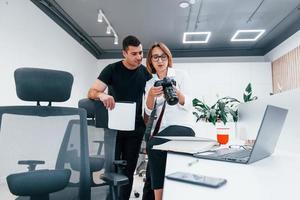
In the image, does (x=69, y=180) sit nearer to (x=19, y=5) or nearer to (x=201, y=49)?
(x=19, y=5)

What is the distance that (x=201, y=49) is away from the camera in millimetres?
6180

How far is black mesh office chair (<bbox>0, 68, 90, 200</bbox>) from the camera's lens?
116 cm

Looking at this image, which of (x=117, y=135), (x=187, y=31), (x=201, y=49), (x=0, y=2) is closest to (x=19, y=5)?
(x=0, y=2)

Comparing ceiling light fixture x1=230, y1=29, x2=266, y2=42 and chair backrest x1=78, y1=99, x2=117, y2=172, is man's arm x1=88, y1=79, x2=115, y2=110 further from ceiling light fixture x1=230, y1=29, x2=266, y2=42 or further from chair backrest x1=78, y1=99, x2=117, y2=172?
ceiling light fixture x1=230, y1=29, x2=266, y2=42

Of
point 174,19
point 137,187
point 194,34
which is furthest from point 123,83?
point 194,34

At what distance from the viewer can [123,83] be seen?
1.99 m

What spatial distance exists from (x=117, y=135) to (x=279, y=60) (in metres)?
4.94

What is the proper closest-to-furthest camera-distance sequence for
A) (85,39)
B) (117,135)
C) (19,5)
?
(117,135) → (19,5) → (85,39)

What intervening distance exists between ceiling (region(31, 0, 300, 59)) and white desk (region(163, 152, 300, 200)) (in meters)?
3.58

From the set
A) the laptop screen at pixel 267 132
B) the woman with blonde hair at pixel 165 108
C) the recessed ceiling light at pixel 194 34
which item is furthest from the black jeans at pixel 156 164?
the recessed ceiling light at pixel 194 34

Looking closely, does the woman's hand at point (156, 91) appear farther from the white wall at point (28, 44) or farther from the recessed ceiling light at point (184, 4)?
the recessed ceiling light at point (184, 4)

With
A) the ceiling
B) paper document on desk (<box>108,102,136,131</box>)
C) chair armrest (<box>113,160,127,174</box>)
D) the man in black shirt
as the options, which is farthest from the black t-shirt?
the ceiling

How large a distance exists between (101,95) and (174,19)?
3305 mm

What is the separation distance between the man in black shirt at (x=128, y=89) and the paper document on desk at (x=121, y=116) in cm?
18
